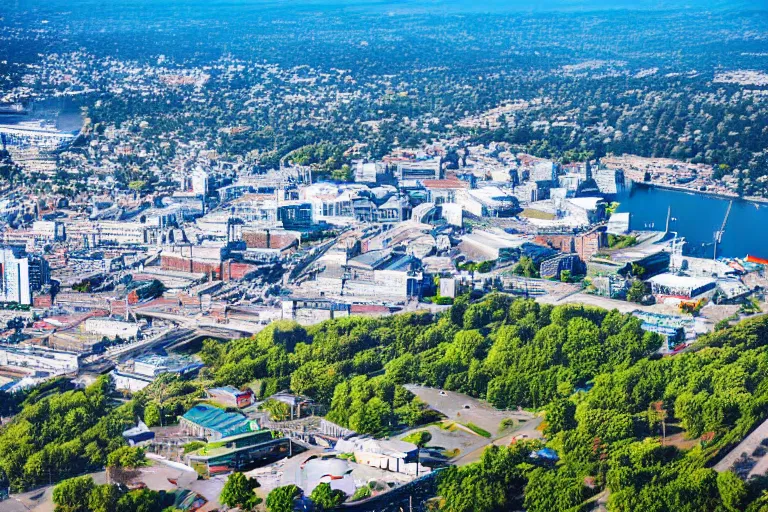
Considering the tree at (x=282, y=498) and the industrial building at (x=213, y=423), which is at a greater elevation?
the tree at (x=282, y=498)

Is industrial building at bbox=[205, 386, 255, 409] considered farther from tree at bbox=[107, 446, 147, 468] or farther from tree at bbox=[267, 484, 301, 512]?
tree at bbox=[267, 484, 301, 512]

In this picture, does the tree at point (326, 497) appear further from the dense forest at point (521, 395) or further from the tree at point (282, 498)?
the dense forest at point (521, 395)

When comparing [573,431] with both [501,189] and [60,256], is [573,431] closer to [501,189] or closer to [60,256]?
[60,256]

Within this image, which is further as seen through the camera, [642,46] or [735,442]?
[642,46]

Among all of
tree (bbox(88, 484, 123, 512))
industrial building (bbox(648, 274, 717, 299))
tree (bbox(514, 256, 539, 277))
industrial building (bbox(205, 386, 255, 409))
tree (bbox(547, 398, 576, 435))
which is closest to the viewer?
tree (bbox(88, 484, 123, 512))

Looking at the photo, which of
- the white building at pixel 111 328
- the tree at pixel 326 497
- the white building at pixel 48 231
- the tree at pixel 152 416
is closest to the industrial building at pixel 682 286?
the white building at pixel 111 328

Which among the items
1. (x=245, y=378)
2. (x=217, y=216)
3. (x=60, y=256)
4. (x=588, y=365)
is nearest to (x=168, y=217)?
(x=217, y=216)

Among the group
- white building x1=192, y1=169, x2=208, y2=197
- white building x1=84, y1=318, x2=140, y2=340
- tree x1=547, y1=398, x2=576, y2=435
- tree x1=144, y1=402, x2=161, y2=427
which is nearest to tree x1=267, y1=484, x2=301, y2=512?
tree x1=144, y1=402, x2=161, y2=427
